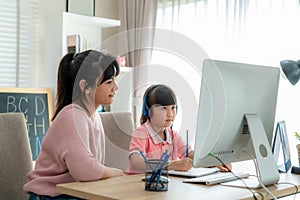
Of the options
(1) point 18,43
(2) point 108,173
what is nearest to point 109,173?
(2) point 108,173

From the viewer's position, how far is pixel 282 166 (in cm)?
207

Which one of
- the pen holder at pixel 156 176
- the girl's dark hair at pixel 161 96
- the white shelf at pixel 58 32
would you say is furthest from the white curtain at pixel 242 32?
the pen holder at pixel 156 176

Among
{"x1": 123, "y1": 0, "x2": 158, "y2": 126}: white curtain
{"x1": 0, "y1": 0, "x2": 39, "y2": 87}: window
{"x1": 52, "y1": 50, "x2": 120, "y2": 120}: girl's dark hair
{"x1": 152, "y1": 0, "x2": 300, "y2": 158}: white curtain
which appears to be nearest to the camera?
{"x1": 52, "y1": 50, "x2": 120, "y2": 120}: girl's dark hair

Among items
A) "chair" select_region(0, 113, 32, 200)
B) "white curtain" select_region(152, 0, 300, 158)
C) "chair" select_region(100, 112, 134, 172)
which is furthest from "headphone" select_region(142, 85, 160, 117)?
"white curtain" select_region(152, 0, 300, 158)

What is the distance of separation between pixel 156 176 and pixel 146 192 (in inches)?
2.8

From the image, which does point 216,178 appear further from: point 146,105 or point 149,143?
point 146,105

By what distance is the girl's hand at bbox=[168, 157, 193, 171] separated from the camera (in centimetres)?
188

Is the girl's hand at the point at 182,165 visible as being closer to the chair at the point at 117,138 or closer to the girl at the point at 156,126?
the girl at the point at 156,126

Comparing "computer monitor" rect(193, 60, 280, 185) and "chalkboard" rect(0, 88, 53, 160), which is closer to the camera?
"computer monitor" rect(193, 60, 280, 185)

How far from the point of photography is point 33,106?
352 cm

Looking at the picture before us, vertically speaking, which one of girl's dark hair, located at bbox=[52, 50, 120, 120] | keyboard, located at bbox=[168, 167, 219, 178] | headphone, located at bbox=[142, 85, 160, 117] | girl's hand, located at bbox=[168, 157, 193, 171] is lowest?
keyboard, located at bbox=[168, 167, 219, 178]

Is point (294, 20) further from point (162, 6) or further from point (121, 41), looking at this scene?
point (121, 41)

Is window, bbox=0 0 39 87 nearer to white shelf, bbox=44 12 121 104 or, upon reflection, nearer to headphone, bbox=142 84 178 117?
white shelf, bbox=44 12 121 104

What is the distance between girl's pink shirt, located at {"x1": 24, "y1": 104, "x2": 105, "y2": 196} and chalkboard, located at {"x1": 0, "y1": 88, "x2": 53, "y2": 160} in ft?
5.51
